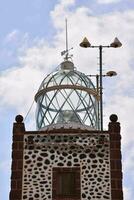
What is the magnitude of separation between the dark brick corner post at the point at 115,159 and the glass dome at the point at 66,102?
2030mm

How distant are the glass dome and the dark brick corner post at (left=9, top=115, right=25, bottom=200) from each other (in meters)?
1.90

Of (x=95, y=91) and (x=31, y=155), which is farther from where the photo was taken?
(x=95, y=91)

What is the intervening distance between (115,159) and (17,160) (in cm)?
377

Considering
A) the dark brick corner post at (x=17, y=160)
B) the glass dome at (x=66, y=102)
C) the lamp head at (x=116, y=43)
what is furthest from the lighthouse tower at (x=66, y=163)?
the lamp head at (x=116, y=43)

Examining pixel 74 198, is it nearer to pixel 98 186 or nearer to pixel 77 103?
pixel 98 186

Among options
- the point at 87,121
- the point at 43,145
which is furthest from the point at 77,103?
the point at 43,145

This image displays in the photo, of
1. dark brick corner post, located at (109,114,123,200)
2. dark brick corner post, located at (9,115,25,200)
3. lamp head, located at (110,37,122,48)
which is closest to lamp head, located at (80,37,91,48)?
lamp head, located at (110,37,122,48)

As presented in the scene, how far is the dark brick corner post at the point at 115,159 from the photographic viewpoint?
26.5 metres

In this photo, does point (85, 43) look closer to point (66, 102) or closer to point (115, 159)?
point (66, 102)

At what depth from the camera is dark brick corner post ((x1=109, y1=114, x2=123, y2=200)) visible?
1045 inches

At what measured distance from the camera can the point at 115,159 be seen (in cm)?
2695

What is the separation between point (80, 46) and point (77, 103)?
2.38 metres

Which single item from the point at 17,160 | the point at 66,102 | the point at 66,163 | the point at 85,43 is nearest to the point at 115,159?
the point at 66,163

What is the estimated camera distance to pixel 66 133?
2750cm
